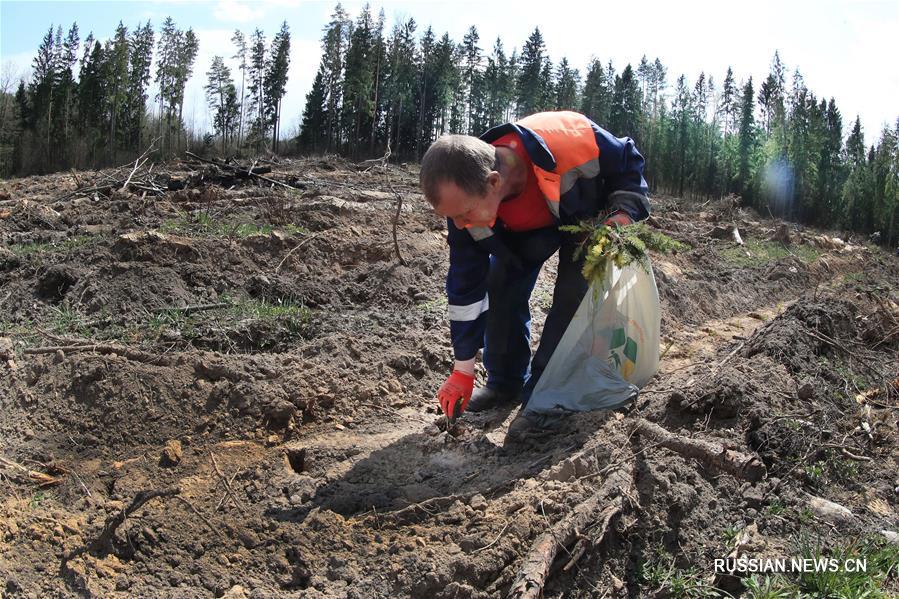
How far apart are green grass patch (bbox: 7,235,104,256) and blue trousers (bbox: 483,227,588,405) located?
4103 mm

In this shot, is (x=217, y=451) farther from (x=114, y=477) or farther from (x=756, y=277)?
(x=756, y=277)

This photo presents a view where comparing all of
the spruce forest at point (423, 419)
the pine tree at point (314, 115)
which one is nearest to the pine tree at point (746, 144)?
the pine tree at point (314, 115)

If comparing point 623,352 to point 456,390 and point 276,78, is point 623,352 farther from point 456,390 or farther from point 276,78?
point 276,78

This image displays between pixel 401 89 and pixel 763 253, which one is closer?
pixel 763 253

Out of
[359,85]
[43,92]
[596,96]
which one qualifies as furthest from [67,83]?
[596,96]

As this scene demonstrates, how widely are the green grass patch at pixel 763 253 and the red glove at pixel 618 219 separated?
6969 millimetres

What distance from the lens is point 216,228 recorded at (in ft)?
21.1

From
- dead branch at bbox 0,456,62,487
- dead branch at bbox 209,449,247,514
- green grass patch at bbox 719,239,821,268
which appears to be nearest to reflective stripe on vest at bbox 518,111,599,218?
dead branch at bbox 209,449,247,514

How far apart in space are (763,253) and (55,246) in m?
9.73

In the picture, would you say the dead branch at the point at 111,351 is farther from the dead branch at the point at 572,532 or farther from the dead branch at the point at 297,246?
the dead branch at the point at 572,532

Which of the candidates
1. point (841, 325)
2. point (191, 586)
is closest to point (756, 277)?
point (841, 325)

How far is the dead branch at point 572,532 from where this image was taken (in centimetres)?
195

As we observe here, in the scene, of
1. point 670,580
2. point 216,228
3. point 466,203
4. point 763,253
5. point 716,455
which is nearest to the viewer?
point 670,580

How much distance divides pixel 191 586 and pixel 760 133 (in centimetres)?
3526
